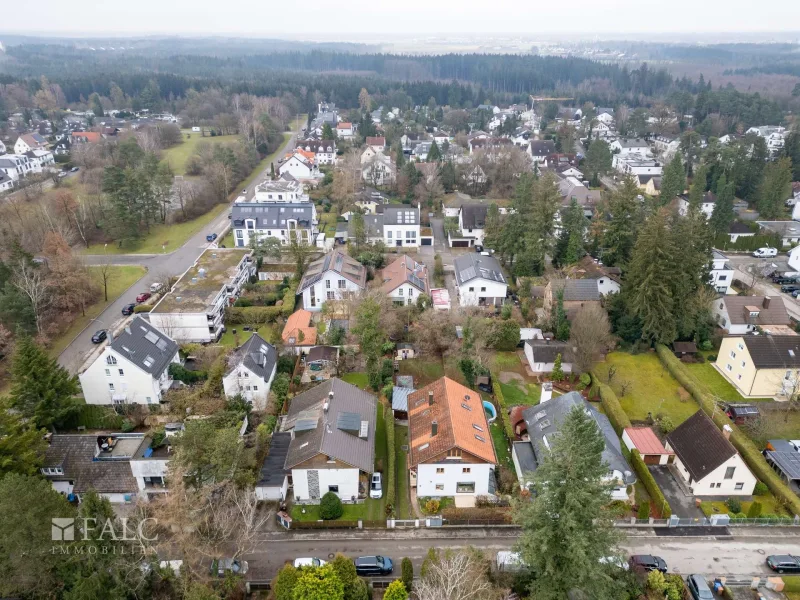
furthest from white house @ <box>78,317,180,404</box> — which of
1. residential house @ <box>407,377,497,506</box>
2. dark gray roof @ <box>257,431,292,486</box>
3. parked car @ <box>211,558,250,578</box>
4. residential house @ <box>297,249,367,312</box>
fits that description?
residential house @ <box>407,377,497,506</box>

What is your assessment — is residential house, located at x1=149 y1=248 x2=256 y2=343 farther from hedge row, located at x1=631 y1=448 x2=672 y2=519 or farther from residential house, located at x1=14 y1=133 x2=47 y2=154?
residential house, located at x1=14 y1=133 x2=47 y2=154

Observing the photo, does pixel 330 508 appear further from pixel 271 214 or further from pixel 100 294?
pixel 271 214

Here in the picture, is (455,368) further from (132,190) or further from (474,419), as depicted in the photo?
(132,190)

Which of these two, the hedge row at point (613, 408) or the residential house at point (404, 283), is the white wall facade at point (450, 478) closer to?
the hedge row at point (613, 408)

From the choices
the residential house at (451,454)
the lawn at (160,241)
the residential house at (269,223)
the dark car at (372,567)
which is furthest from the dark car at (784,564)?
the lawn at (160,241)

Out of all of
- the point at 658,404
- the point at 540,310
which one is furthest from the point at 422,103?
the point at 658,404
